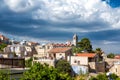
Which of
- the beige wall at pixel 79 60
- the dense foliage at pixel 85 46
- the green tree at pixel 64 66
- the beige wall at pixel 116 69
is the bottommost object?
the beige wall at pixel 116 69

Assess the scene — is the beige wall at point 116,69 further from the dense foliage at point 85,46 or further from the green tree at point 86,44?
the green tree at point 86,44

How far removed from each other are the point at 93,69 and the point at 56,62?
930cm

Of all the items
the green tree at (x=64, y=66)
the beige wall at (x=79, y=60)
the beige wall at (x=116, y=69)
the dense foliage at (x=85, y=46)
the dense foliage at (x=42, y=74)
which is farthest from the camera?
the dense foliage at (x=85, y=46)

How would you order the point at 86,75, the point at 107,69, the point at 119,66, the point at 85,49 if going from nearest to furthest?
the point at 86,75
the point at 119,66
the point at 107,69
the point at 85,49

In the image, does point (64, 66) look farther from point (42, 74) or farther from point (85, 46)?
point (85, 46)

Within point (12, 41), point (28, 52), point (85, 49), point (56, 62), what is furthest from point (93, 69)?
point (12, 41)

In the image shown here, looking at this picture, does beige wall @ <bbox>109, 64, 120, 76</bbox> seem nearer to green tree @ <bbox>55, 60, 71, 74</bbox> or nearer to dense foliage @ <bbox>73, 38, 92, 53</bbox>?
green tree @ <bbox>55, 60, 71, 74</bbox>

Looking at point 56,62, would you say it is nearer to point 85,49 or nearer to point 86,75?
point 86,75

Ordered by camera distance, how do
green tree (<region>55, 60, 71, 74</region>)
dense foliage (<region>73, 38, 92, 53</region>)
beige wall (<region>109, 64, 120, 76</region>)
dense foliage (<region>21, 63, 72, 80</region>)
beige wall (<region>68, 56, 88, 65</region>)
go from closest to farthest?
dense foliage (<region>21, 63, 72, 80</region>) < green tree (<region>55, 60, 71, 74</region>) < beige wall (<region>109, 64, 120, 76</region>) < beige wall (<region>68, 56, 88, 65</region>) < dense foliage (<region>73, 38, 92, 53</region>)

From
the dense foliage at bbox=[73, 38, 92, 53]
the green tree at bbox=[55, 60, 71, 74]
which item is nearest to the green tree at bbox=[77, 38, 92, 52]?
the dense foliage at bbox=[73, 38, 92, 53]

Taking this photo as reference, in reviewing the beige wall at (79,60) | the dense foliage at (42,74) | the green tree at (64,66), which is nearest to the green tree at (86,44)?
the beige wall at (79,60)

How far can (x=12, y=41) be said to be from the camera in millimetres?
130000

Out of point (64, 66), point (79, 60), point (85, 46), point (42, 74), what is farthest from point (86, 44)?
point (42, 74)

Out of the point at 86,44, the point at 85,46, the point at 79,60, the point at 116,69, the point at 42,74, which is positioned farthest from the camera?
the point at 85,46
